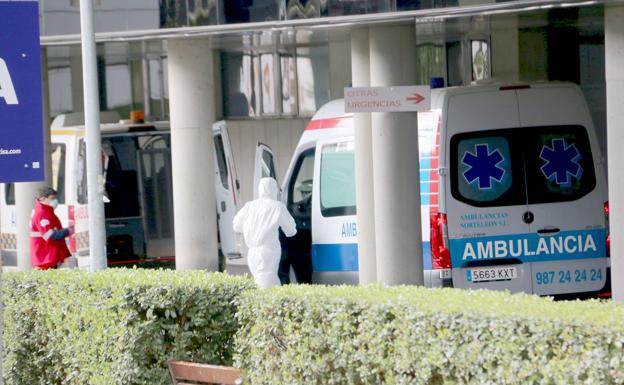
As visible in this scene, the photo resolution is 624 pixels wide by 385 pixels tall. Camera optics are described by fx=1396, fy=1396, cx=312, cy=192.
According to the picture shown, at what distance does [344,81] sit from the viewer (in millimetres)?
23516

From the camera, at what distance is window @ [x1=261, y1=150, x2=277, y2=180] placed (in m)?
15.7

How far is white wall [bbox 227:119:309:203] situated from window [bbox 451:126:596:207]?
11.1 meters

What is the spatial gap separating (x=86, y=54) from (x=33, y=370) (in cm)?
400

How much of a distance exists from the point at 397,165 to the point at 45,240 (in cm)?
454

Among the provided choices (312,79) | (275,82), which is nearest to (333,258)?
(312,79)

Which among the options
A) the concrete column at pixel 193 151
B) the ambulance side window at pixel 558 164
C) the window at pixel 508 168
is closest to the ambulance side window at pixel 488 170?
the window at pixel 508 168

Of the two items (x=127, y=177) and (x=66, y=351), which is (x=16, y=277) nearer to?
(x=66, y=351)

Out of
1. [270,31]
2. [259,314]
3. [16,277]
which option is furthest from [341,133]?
[259,314]

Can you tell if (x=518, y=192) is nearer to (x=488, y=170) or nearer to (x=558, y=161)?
(x=488, y=170)

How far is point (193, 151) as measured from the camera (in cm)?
1622

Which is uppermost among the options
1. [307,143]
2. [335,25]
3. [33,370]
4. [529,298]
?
[335,25]

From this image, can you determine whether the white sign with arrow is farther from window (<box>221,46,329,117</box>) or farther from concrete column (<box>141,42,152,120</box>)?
concrete column (<box>141,42,152,120</box>)

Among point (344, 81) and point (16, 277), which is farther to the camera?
point (344, 81)

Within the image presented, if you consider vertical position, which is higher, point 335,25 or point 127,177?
point 335,25
